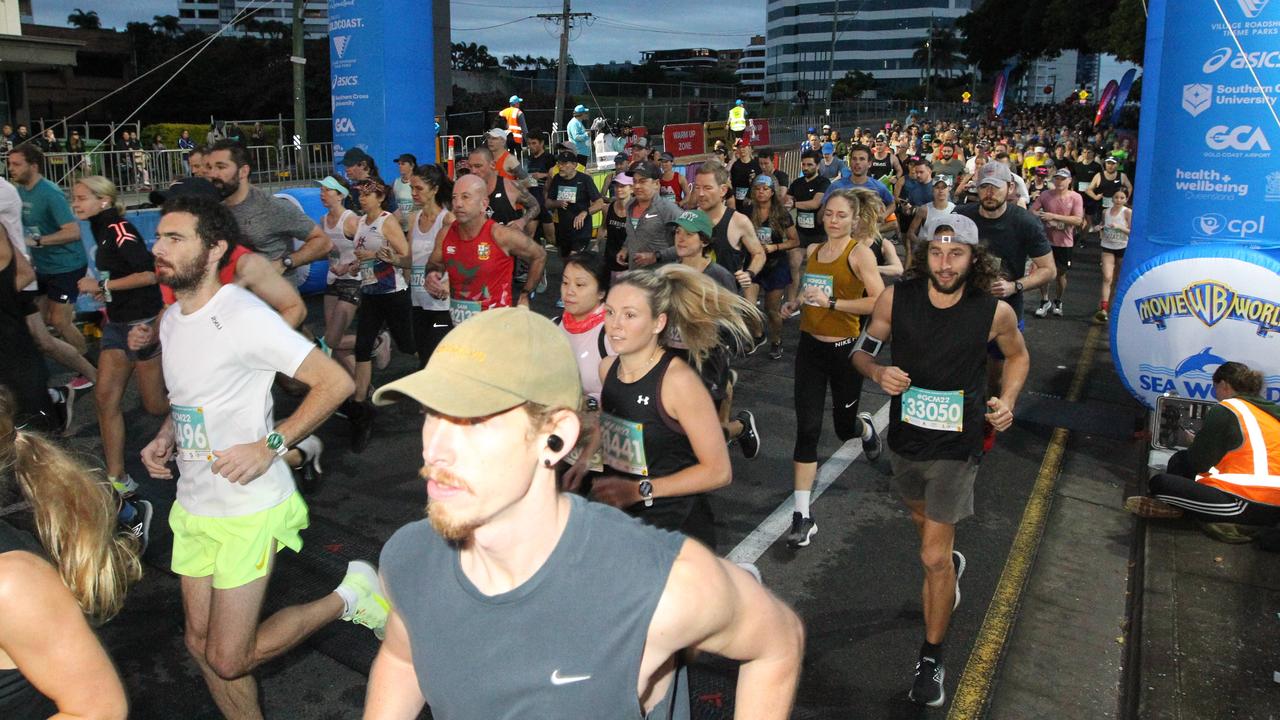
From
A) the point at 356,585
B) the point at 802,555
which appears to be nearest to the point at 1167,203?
the point at 802,555

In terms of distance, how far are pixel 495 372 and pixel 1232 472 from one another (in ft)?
17.5

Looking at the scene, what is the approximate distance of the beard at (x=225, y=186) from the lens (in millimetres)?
5879

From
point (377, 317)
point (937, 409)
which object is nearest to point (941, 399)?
point (937, 409)

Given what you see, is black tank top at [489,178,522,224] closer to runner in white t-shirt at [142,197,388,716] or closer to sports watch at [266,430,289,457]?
runner in white t-shirt at [142,197,388,716]

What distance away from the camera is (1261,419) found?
5.54 meters

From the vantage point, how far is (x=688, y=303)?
12.7ft

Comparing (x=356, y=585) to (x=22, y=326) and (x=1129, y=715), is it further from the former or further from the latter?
(x=1129, y=715)

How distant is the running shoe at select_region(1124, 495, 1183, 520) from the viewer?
5.87 meters

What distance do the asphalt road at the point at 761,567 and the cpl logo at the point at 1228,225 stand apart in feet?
6.20

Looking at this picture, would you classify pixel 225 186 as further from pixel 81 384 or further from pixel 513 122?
pixel 513 122

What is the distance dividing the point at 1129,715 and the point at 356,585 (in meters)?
3.11

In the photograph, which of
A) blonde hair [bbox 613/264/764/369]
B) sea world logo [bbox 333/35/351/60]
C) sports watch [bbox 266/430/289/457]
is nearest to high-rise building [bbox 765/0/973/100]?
sea world logo [bbox 333/35/351/60]

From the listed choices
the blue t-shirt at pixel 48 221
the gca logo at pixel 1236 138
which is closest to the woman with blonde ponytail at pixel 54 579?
the blue t-shirt at pixel 48 221

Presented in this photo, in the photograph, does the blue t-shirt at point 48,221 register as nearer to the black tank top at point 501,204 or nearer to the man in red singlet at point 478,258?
the man in red singlet at point 478,258
